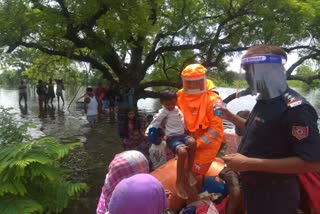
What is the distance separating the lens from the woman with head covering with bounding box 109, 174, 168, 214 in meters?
2.21

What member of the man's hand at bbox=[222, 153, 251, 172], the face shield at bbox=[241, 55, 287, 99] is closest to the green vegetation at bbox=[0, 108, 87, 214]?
the man's hand at bbox=[222, 153, 251, 172]

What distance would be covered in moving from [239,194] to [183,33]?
14.8 meters

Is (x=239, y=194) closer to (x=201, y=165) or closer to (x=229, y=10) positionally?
(x=201, y=165)

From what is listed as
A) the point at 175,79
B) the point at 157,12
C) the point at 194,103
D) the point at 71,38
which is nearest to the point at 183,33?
the point at 157,12

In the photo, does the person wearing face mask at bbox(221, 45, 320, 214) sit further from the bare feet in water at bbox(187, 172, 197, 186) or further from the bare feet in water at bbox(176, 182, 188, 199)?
the bare feet in water at bbox(187, 172, 197, 186)

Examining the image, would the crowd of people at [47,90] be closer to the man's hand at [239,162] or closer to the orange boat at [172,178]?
the orange boat at [172,178]

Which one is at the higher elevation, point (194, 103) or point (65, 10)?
point (65, 10)

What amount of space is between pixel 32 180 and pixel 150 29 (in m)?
10.6

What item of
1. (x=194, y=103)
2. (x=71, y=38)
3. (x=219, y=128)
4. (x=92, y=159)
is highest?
(x=71, y=38)

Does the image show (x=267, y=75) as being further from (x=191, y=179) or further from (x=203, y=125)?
(x=191, y=179)

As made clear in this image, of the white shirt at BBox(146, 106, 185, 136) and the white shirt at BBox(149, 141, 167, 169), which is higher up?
the white shirt at BBox(146, 106, 185, 136)

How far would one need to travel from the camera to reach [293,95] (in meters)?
2.33

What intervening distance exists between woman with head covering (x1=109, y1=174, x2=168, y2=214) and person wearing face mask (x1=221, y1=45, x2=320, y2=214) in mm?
471

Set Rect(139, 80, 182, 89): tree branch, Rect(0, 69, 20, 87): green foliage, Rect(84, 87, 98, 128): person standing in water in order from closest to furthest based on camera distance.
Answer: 1. Rect(84, 87, 98, 128): person standing in water
2. Rect(139, 80, 182, 89): tree branch
3. Rect(0, 69, 20, 87): green foliage
